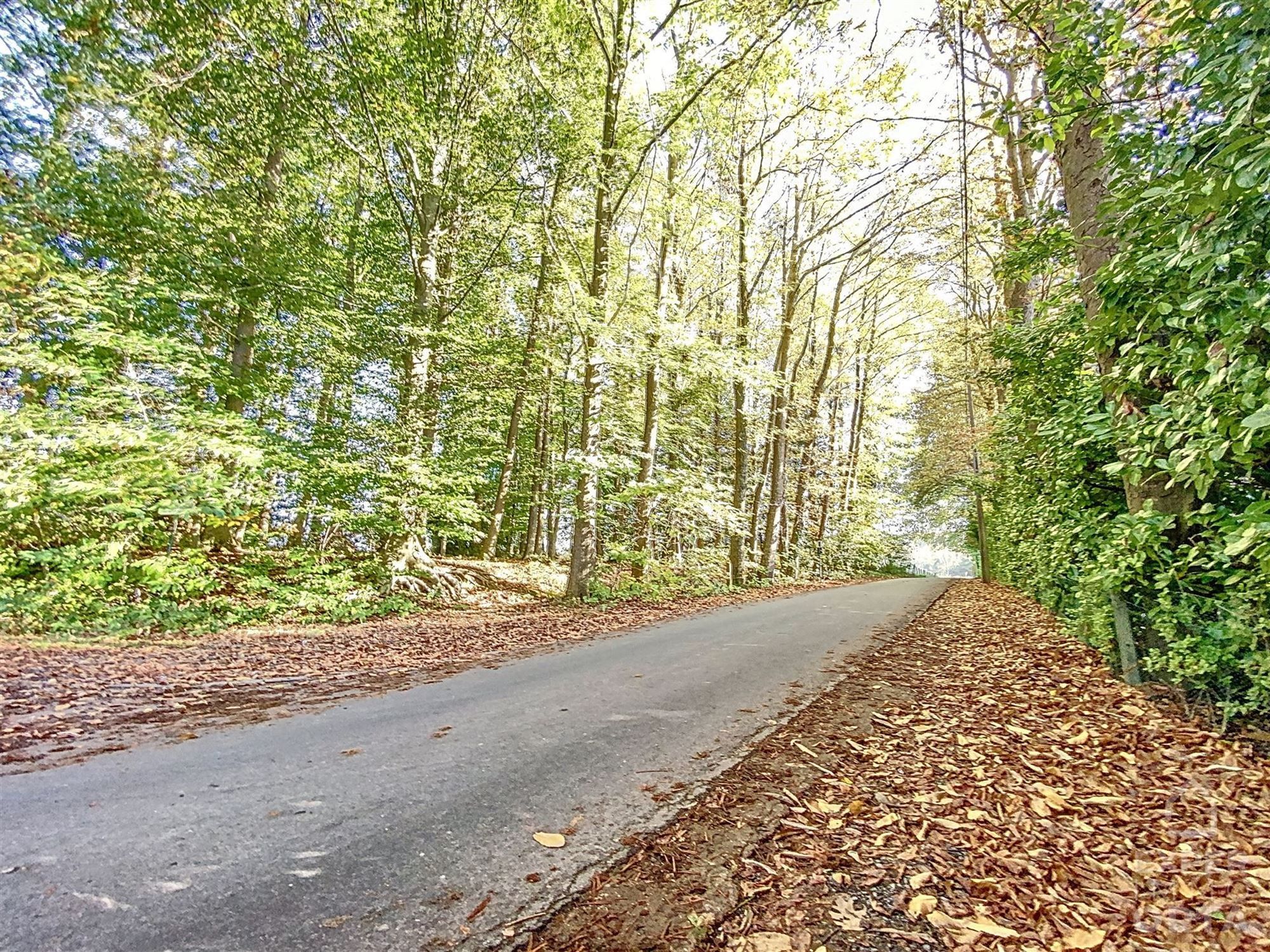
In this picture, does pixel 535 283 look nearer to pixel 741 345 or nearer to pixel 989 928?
pixel 741 345

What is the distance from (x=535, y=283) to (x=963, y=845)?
13210 millimetres

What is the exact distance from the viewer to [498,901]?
1.94 metres

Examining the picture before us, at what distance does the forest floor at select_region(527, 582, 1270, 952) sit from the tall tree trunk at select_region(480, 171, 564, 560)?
9.68m

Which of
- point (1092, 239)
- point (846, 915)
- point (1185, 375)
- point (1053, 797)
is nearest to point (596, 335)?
point (1092, 239)

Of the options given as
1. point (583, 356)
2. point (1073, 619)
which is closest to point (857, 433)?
point (583, 356)

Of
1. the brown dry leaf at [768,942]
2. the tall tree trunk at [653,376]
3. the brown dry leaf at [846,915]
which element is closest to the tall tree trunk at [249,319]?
the tall tree trunk at [653,376]

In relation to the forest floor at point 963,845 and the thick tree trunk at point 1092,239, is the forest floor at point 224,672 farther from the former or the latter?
the thick tree trunk at point 1092,239

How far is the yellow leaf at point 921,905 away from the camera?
1.96 meters

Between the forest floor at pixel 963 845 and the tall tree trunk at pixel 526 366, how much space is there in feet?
31.8

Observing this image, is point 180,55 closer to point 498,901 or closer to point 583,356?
point 583,356

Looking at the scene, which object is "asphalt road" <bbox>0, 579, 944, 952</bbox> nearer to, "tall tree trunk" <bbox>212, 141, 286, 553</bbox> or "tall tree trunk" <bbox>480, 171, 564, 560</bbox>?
"tall tree trunk" <bbox>212, 141, 286, 553</bbox>

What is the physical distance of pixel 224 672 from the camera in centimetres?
550

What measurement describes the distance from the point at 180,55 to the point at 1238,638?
1342cm

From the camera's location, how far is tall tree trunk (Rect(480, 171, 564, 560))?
438 inches
